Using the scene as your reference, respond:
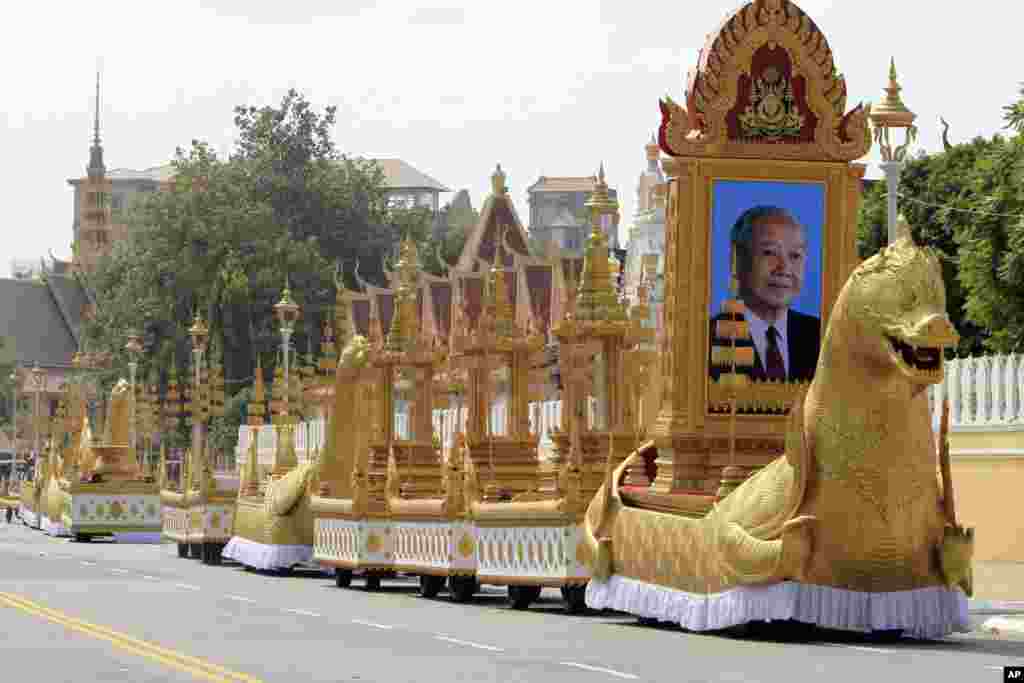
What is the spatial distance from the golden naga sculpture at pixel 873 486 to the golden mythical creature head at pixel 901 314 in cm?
1

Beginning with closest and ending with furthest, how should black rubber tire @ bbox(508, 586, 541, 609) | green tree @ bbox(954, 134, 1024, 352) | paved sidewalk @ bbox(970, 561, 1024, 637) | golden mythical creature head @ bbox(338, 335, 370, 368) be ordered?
1. paved sidewalk @ bbox(970, 561, 1024, 637)
2. black rubber tire @ bbox(508, 586, 541, 609)
3. golden mythical creature head @ bbox(338, 335, 370, 368)
4. green tree @ bbox(954, 134, 1024, 352)

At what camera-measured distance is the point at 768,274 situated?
24.0 m

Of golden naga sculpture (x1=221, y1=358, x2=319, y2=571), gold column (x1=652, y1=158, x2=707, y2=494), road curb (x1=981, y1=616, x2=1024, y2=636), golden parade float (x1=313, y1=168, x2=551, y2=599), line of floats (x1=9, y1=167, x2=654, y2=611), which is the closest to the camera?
road curb (x1=981, y1=616, x2=1024, y2=636)

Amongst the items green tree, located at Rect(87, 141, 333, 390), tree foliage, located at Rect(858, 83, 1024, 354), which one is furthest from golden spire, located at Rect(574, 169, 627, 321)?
green tree, located at Rect(87, 141, 333, 390)

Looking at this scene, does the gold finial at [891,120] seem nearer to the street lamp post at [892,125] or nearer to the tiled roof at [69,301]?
the street lamp post at [892,125]

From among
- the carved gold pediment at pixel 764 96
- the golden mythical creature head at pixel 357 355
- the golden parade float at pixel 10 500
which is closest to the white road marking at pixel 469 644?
the carved gold pediment at pixel 764 96

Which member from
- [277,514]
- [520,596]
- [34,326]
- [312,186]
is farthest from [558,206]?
[520,596]

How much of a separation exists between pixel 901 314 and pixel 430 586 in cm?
1316

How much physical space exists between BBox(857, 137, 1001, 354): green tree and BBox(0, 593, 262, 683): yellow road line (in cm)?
3286

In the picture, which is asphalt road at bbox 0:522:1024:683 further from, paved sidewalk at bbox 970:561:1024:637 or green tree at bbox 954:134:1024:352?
green tree at bbox 954:134:1024:352

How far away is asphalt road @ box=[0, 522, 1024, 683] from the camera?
17266mm

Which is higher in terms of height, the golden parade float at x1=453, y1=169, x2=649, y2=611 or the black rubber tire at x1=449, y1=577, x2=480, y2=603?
the golden parade float at x1=453, y1=169, x2=649, y2=611

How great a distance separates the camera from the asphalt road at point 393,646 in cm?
1727

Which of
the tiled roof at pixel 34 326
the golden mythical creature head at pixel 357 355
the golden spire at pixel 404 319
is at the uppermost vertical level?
the tiled roof at pixel 34 326
